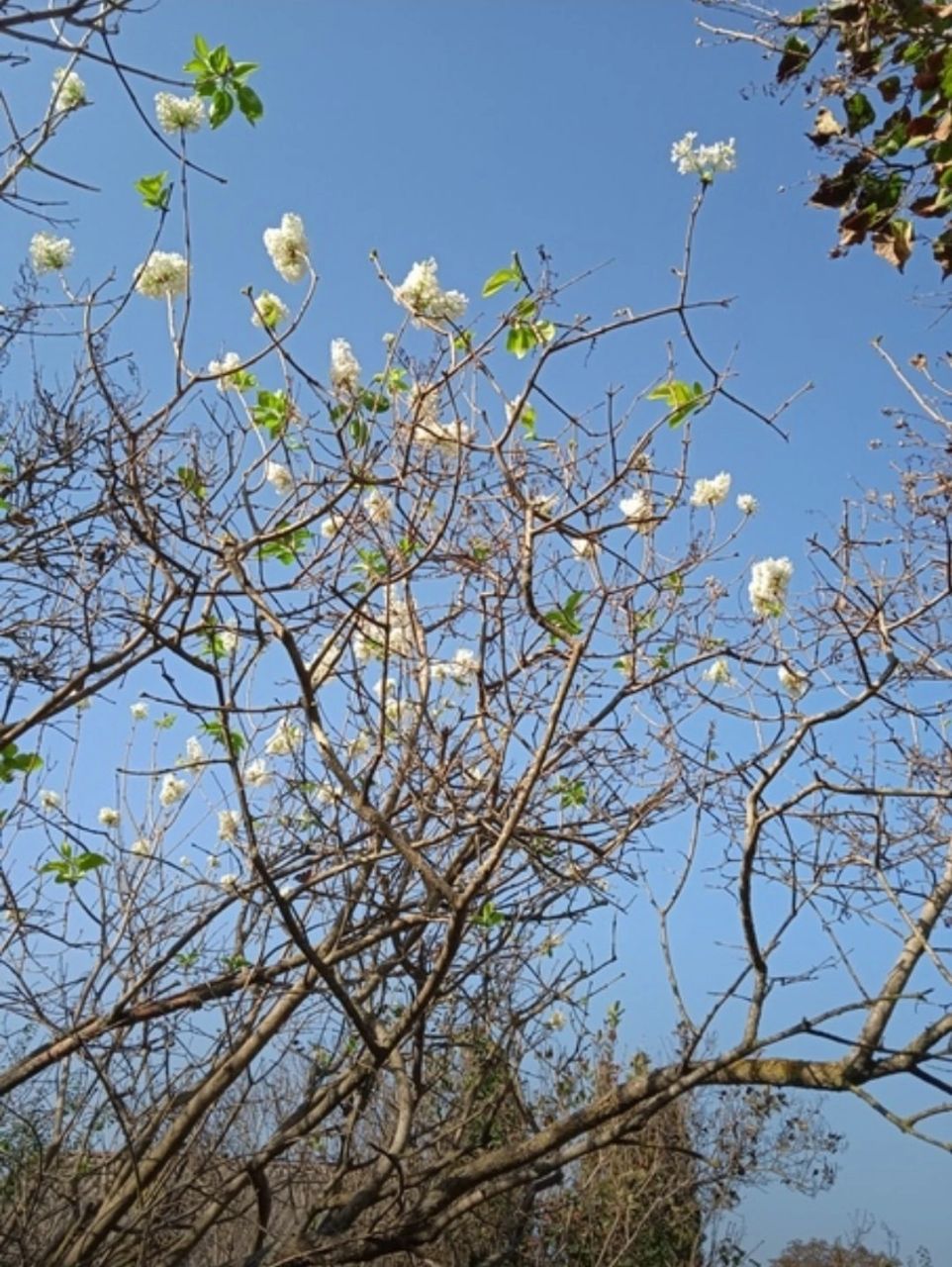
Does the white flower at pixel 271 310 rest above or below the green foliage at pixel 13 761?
above

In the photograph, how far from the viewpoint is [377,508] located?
2873 millimetres

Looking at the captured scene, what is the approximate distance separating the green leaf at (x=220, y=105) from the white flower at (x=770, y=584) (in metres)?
1.72

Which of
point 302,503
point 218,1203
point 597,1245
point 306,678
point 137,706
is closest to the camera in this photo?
point 306,678

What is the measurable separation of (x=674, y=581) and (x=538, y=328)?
846 millimetres

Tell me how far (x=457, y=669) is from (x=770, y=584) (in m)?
0.90

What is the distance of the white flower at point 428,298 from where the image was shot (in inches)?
101

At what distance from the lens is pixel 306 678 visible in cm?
220

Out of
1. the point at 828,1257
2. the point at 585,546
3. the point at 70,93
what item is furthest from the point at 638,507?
the point at 828,1257

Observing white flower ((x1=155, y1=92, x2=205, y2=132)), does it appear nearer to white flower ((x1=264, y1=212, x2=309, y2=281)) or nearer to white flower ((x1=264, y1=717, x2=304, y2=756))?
white flower ((x1=264, y1=212, x2=309, y2=281))

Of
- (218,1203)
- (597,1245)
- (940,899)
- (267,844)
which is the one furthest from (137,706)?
(597,1245)

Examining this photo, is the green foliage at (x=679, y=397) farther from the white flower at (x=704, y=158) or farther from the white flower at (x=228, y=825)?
the white flower at (x=228, y=825)

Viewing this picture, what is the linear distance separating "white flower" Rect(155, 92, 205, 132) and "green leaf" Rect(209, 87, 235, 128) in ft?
1.13

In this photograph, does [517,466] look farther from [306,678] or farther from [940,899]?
[940,899]

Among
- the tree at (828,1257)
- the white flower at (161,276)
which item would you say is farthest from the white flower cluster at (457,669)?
the tree at (828,1257)
